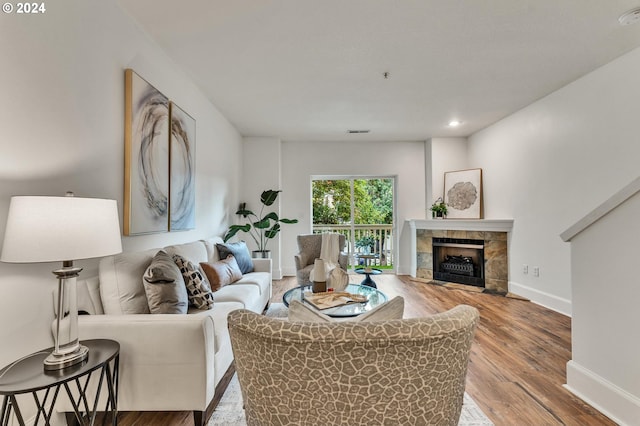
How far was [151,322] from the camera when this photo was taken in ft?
4.83

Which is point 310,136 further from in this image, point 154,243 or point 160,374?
point 160,374

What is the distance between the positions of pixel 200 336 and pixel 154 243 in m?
1.32

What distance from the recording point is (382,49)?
255cm

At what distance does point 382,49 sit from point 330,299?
217 cm

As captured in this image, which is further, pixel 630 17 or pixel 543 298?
pixel 543 298

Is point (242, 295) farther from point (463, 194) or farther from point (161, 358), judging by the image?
point (463, 194)

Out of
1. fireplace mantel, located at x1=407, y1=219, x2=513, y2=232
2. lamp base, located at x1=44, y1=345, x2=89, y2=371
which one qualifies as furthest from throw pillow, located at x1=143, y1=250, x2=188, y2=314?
fireplace mantel, located at x1=407, y1=219, x2=513, y2=232

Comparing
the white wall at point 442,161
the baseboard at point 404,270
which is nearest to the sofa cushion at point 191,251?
the baseboard at point 404,270

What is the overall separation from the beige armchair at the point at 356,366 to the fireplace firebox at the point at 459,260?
4.38 metres

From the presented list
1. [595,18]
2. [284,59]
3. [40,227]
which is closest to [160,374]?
[40,227]

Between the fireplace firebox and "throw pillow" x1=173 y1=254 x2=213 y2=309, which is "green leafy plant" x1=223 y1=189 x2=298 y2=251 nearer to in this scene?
"throw pillow" x1=173 y1=254 x2=213 y2=309

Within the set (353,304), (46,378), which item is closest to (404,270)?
(353,304)

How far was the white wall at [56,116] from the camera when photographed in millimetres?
1336

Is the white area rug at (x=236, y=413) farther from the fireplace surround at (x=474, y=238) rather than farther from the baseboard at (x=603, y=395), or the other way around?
the fireplace surround at (x=474, y=238)
